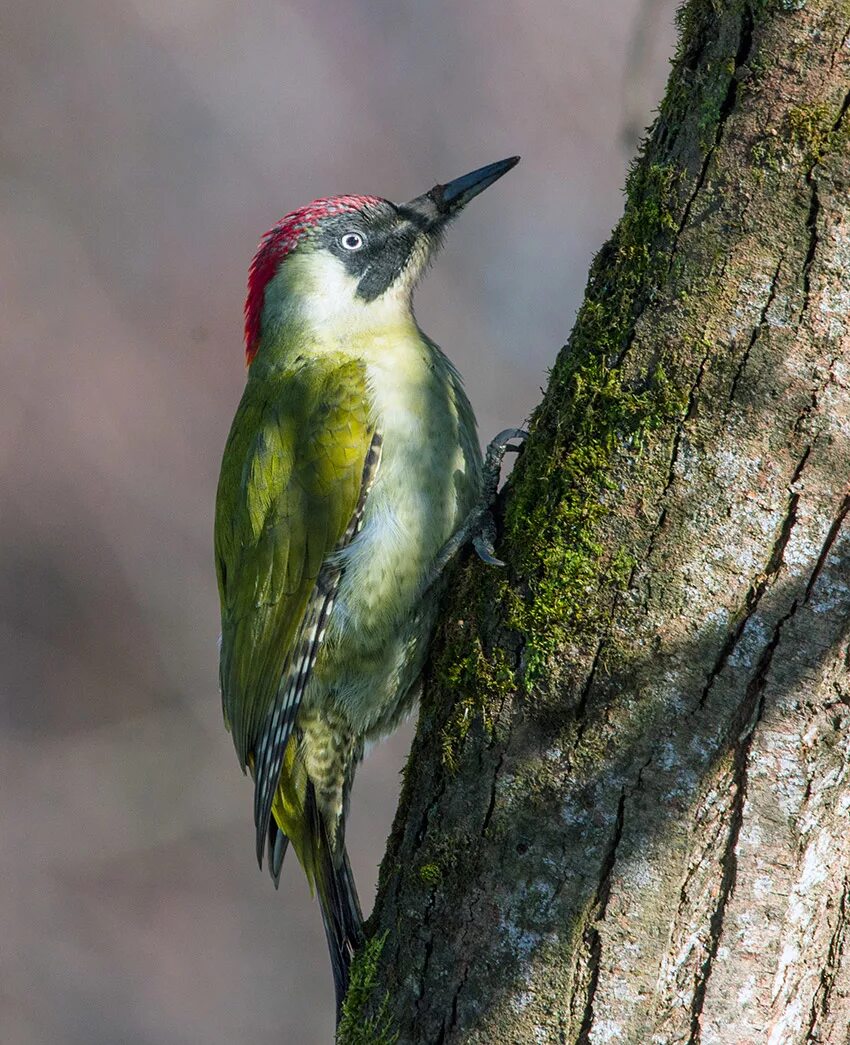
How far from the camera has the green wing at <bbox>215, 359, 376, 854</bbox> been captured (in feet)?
9.82

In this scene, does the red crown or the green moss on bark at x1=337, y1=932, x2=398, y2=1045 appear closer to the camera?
the green moss on bark at x1=337, y1=932, x2=398, y2=1045

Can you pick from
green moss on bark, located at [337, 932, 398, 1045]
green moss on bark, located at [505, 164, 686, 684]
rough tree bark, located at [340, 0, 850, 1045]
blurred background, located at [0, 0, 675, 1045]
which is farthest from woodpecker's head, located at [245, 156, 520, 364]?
blurred background, located at [0, 0, 675, 1045]

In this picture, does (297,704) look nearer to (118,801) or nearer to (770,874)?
(770,874)

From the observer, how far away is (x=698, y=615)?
180cm

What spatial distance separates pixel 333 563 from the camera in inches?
119

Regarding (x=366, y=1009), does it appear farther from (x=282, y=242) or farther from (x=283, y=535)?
(x=282, y=242)

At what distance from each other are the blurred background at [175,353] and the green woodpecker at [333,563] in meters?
2.78

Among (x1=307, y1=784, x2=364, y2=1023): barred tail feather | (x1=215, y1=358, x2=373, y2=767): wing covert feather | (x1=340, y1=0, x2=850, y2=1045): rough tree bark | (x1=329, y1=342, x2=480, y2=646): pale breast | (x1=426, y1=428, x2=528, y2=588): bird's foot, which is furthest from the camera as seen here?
(x1=215, y1=358, x2=373, y2=767): wing covert feather

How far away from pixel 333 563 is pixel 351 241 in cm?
114

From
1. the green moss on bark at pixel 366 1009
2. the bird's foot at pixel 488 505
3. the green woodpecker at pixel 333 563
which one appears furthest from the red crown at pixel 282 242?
the green moss on bark at pixel 366 1009

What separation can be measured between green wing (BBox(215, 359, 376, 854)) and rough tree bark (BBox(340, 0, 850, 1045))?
1.11 meters

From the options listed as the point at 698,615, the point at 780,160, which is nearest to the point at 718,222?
the point at 780,160

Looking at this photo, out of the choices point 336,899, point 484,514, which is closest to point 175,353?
point 336,899

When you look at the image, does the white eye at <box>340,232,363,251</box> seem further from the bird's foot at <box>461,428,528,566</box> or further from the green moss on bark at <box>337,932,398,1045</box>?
the green moss on bark at <box>337,932,398,1045</box>
